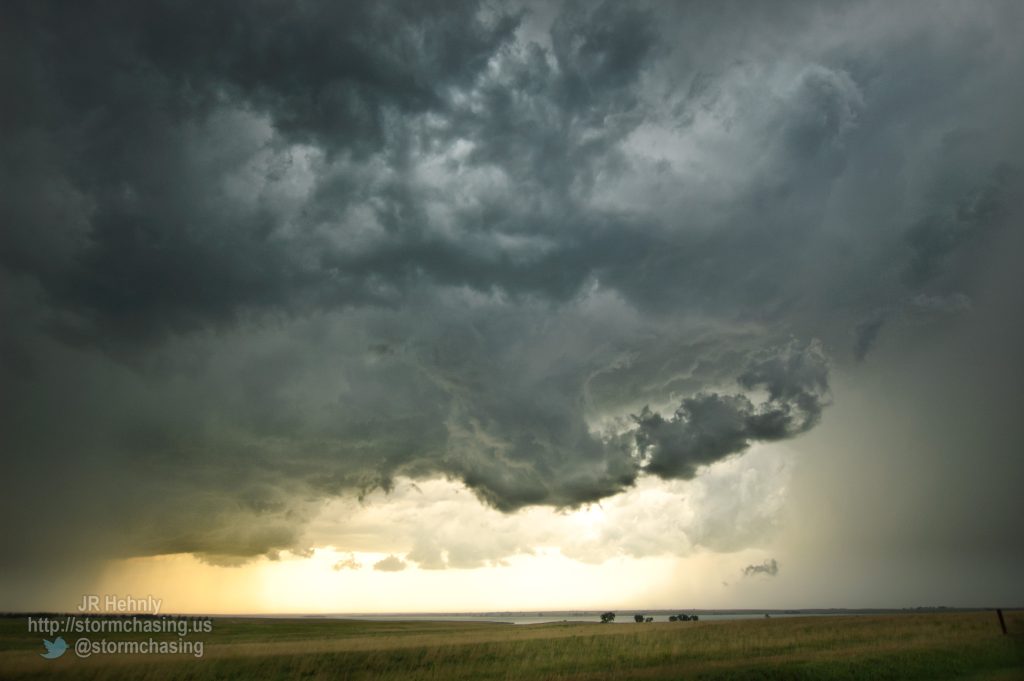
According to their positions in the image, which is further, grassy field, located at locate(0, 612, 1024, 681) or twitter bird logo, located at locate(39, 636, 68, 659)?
twitter bird logo, located at locate(39, 636, 68, 659)

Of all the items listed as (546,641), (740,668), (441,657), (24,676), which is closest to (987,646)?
(740,668)

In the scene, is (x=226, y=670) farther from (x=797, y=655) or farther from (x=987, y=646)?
(x=987, y=646)

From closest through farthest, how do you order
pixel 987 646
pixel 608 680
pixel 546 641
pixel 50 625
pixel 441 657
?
1. pixel 608 680
2. pixel 987 646
3. pixel 441 657
4. pixel 546 641
5. pixel 50 625

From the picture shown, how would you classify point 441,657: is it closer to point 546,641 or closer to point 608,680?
point 546,641

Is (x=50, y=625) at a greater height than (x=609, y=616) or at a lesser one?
greater

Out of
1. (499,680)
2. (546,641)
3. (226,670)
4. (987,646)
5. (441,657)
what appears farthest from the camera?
(546,641)

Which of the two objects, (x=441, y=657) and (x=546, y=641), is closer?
(x=441, y=657)

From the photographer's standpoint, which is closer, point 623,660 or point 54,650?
point 623,660

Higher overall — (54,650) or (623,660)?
(54,650)

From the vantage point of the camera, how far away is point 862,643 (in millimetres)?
44188

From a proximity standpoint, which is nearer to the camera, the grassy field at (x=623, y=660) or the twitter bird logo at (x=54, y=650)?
the grassy field at (x=623, y=660)

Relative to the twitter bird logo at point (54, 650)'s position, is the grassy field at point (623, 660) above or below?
below

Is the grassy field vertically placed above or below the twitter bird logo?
below

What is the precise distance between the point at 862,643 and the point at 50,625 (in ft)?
343
